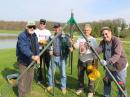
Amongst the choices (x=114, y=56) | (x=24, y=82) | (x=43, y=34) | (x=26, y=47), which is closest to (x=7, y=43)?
(x=43, y=34)

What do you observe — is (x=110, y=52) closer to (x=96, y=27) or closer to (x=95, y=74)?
(x=95, y=74)

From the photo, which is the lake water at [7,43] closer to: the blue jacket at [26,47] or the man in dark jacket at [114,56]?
the blue jacket at [26,47]

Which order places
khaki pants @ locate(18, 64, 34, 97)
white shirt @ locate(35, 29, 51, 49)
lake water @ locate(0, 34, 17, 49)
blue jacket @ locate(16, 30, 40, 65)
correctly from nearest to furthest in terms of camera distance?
blue jacket @ locate(16, 30, 40, 65), khaki pants @ locate(18, 64, 34, 97), white shirt @ locate(35, 29, 51, 49), lake water @ locate(0, 34, 17, 49)

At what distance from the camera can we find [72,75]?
12.8 m

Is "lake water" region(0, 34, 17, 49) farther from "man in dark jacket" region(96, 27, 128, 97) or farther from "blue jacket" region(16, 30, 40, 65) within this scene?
"man in dark jacket" region(96, 27, 128, 97)

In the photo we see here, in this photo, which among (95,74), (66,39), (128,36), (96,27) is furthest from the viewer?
(128,36)

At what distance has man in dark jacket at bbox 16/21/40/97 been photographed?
28.3ft

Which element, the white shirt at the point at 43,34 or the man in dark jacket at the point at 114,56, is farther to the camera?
the white shirt at the point at 43,34

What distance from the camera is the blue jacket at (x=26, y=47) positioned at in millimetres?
8609

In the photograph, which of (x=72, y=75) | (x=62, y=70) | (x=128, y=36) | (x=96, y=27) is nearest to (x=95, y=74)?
(x=62, y=70)

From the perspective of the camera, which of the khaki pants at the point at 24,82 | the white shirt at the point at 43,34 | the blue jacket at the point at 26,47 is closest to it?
the blue jacket at the point at 26,47

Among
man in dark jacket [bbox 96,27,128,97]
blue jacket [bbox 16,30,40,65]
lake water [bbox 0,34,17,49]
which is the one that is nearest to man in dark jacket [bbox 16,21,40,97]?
blue jacket [bbox 16,30,40,65]

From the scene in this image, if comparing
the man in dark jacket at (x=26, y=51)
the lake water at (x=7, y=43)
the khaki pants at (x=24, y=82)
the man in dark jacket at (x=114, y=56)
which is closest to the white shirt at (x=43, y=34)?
the man in dark jacket at (x=26, y=51)

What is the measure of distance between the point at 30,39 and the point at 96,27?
3519 cm
